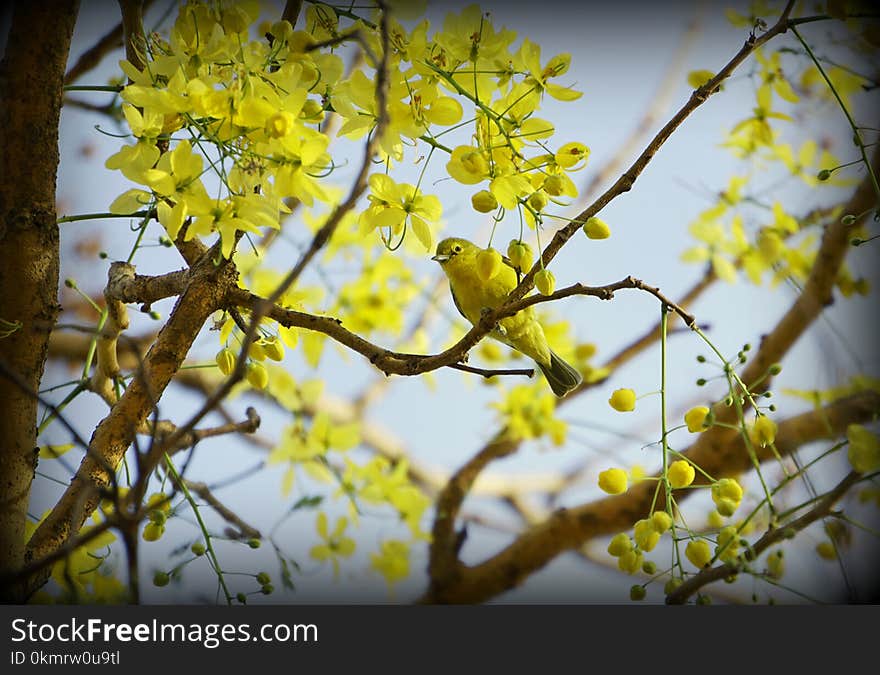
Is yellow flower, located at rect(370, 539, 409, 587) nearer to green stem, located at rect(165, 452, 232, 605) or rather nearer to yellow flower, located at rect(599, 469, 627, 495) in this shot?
green stem, located at rect(165, 452, 232, 605)

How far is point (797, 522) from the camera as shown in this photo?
84 cm

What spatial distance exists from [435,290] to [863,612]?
6.00ft

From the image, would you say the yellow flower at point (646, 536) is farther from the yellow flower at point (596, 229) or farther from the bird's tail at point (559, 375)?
the bird's tail at point (559, 375)

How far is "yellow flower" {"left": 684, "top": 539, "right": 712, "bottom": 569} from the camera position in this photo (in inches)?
38.1

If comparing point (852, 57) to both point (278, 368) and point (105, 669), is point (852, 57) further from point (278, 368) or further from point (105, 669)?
point (105, 669)

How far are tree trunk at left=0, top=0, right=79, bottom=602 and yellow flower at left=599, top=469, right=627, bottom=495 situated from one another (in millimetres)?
720

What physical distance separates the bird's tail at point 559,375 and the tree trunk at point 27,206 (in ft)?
3.29

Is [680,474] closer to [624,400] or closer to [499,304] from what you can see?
[624,400]

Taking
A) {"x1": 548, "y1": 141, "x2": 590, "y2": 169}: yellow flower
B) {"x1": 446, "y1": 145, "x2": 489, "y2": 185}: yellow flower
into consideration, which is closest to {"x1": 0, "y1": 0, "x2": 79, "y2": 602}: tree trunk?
{"x1": 446, "y1": 145, "x2": 489, "y2": 185}: yellow flower

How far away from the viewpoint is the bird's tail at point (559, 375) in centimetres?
180

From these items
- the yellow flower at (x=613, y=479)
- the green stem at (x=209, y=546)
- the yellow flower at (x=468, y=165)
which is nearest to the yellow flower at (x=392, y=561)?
the green stem at (x=209, y=546)

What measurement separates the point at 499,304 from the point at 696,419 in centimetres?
85

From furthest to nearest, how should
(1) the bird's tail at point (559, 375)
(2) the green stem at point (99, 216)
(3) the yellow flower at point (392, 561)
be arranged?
(1) the bird's tail at point (559, 375) < (3) the yellow flower at point (392, 561) < (2) the green stem at point (99, 216)

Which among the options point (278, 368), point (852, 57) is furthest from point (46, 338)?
point (852, 57)
